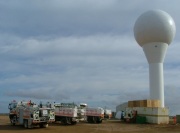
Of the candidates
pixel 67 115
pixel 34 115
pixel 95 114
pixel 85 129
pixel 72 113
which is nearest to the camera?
pixel 34 115

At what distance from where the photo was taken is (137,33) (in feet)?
168

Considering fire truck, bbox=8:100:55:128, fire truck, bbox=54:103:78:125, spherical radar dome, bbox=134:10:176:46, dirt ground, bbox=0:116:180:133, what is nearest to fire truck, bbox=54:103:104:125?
fire truck, bbox=54:103:78:125

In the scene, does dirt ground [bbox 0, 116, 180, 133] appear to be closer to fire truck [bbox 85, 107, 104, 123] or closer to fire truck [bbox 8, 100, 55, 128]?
fire truck [bbox 8, 100, 55, 128]

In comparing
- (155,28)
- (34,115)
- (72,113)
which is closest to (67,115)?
(72,113)

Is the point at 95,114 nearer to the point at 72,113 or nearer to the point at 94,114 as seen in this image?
the point at 94,114

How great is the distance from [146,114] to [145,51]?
11.5 meters

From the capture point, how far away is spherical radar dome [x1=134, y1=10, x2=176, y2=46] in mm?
48938

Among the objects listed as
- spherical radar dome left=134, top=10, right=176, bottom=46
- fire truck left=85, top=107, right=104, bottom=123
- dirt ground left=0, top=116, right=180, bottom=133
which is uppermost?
spherical radar dome left=134, top=10, right=176, bottom=46

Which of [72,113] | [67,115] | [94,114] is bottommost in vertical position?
[94,114]

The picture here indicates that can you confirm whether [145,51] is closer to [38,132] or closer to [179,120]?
[179,120]

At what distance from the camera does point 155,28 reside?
48.9m

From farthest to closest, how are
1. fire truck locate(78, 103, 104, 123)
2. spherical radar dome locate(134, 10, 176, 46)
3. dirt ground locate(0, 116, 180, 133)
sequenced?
1. spherical radar dome locate(134, 10, 176, 46)
2. fire truck locate(78, 103, 104, 123)
3. dirt ground locate(0, 116, 180, 133)

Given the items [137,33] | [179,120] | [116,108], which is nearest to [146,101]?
[179,120]

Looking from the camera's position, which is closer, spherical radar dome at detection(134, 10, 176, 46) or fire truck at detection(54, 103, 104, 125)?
fire truck at detection(54, 103, 104, 125)
